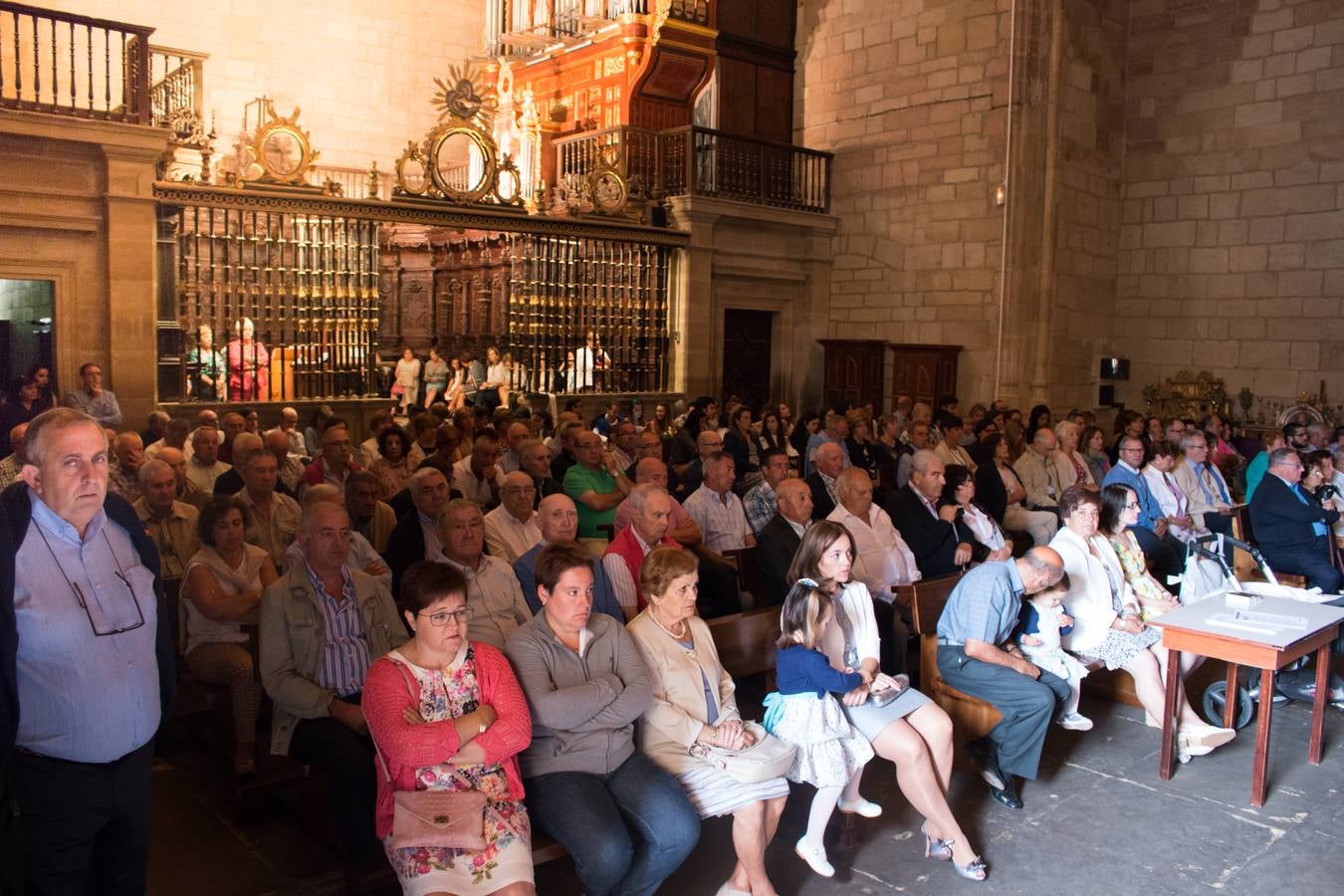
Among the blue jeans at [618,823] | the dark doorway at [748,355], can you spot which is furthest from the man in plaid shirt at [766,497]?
the dark doorway at [748,355]

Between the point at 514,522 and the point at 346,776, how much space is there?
1855 mm

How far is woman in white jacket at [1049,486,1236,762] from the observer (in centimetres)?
448

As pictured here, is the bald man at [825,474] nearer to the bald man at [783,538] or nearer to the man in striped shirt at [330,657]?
the bald man at [783,538]

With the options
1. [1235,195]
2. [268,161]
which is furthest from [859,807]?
[1235,195]

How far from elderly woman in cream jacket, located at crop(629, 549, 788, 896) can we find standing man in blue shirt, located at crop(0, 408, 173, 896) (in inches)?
57.0

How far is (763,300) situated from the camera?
13688mm

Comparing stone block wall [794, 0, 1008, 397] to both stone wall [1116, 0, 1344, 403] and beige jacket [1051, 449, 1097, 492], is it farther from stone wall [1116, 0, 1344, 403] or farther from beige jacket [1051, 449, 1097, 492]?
beige jacket [1051, 449, 1097, 492]

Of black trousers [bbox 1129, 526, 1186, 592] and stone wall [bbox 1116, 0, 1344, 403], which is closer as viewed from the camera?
black trousers [bbox 1129, 526, 1186, 592]

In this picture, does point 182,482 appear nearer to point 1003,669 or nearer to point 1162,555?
point 1003,669

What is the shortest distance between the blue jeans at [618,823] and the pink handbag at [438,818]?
0.85 feet

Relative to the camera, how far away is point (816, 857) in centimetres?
340

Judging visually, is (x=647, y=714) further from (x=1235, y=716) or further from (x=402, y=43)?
(x=402, y=43)

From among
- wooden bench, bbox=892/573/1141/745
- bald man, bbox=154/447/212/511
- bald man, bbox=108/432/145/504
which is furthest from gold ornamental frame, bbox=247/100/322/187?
wooden bench, bbox=892/573/1141/745

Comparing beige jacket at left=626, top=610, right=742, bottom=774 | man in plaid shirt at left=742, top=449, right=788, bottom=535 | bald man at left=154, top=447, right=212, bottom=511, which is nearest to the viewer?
beige jacket at left=626, top=610, right=742, bottom=774
